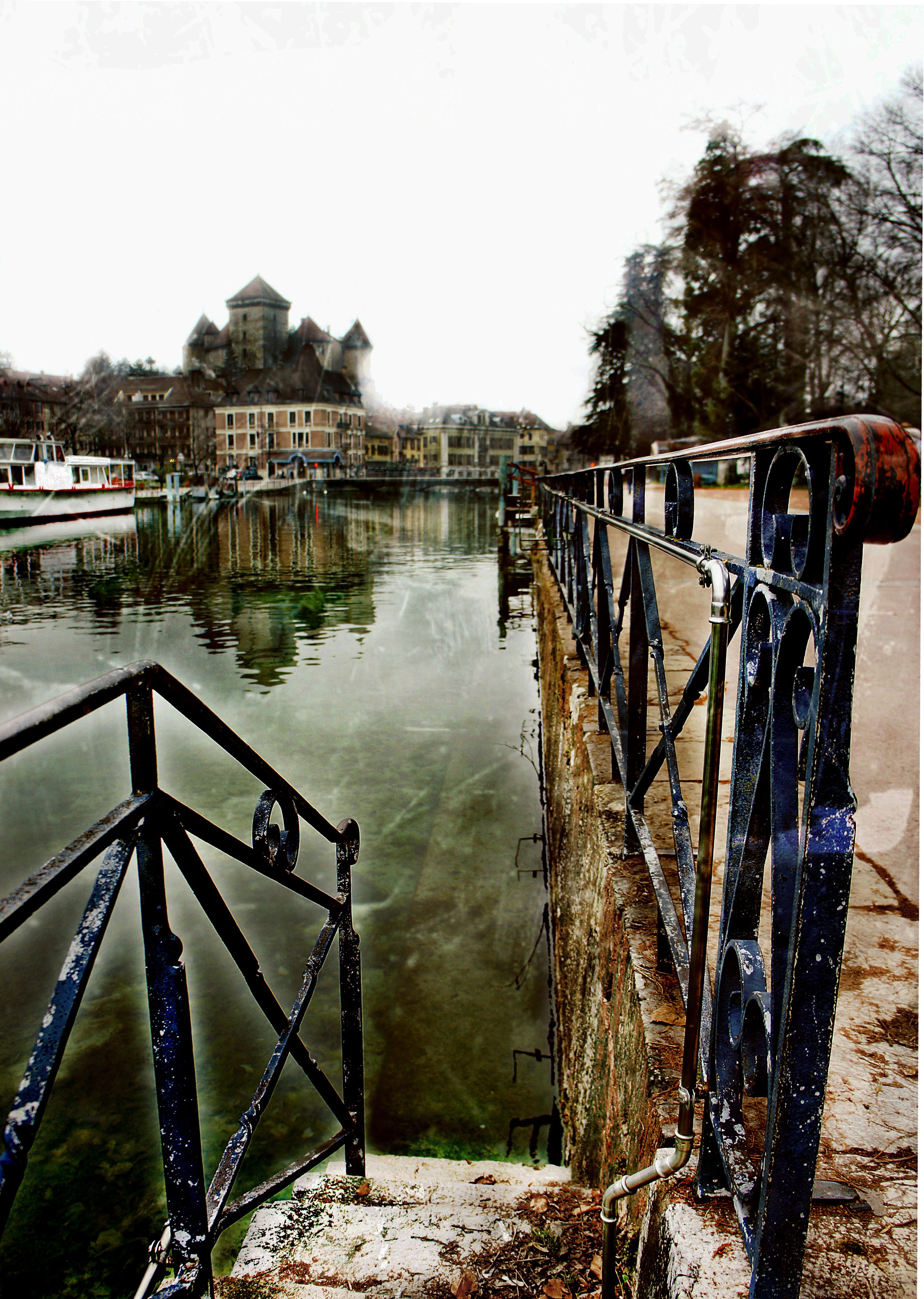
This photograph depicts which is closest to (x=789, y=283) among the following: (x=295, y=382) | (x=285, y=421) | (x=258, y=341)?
(x=285, y=421)

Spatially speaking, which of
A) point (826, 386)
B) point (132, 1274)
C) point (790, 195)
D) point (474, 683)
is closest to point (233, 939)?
point (132, 1274)

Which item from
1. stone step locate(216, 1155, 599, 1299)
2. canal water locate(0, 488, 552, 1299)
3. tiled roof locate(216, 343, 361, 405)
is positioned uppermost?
tiled roof locate(216, 343, 361, 405)

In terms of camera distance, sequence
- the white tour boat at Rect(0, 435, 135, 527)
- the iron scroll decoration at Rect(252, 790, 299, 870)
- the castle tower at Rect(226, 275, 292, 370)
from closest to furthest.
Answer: the iron scroll decoration at Rect(252, 790, 299, 870) < the white tour boat at Rect(0, 435, 135, 527) < the castle tower at Rect(226, 275, 292, 370)

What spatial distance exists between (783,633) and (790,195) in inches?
1244

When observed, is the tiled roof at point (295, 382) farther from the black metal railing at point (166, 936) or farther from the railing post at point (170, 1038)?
the railing post at point (170, 1038)

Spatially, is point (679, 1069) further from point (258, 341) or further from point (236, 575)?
point (258, 341)

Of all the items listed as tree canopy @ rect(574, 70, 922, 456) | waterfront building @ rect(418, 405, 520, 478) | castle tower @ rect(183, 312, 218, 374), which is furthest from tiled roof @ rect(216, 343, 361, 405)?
tree canopy @ rect(574, 70, 922, 456)

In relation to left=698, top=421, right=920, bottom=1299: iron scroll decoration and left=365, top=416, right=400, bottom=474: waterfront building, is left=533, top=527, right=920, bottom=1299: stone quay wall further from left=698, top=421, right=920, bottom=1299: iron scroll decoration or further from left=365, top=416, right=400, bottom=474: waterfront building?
left=365, top=416, right=400, bottom=474: waterfront building

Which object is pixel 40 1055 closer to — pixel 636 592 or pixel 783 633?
pixel 783 633

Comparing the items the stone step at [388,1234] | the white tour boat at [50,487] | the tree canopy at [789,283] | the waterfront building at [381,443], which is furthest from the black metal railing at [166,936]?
the waterfront building at [381,443]

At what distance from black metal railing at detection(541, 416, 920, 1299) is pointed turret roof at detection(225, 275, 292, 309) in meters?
107

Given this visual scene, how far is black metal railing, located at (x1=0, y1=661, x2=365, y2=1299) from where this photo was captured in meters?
0.94

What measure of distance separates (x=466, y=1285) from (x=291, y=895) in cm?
494

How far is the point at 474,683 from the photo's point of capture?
39.2ft
